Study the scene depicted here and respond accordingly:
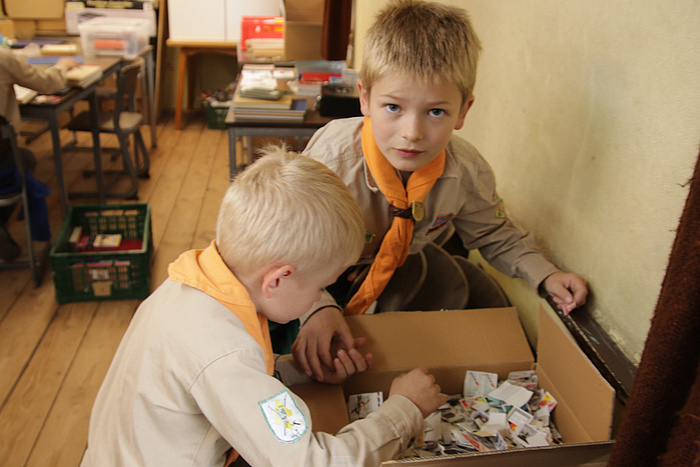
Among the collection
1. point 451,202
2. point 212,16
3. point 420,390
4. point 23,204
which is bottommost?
point 23,204

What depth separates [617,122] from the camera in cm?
113

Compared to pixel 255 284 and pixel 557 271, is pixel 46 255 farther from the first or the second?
pixel 557 271

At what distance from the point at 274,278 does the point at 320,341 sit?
0.34 metres

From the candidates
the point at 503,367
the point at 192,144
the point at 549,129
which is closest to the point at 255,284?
the point at 503,367

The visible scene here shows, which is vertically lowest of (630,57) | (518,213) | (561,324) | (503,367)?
(503,367)

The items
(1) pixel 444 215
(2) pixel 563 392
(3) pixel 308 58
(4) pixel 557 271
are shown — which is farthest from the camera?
(3) pixel 308 58

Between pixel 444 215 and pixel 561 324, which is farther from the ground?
pixel 444 215

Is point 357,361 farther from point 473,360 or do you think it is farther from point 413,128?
point 413,128

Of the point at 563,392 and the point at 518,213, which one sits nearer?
the point at 563,392

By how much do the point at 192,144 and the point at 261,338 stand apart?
4.21 m

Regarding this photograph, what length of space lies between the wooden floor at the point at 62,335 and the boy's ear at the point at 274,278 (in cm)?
129

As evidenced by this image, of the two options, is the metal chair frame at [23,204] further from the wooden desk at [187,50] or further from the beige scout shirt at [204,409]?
the wooden desk at [187,50]

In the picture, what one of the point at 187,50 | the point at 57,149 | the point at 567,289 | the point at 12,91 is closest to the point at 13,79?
the point at 12,91

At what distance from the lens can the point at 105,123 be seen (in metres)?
3.65
